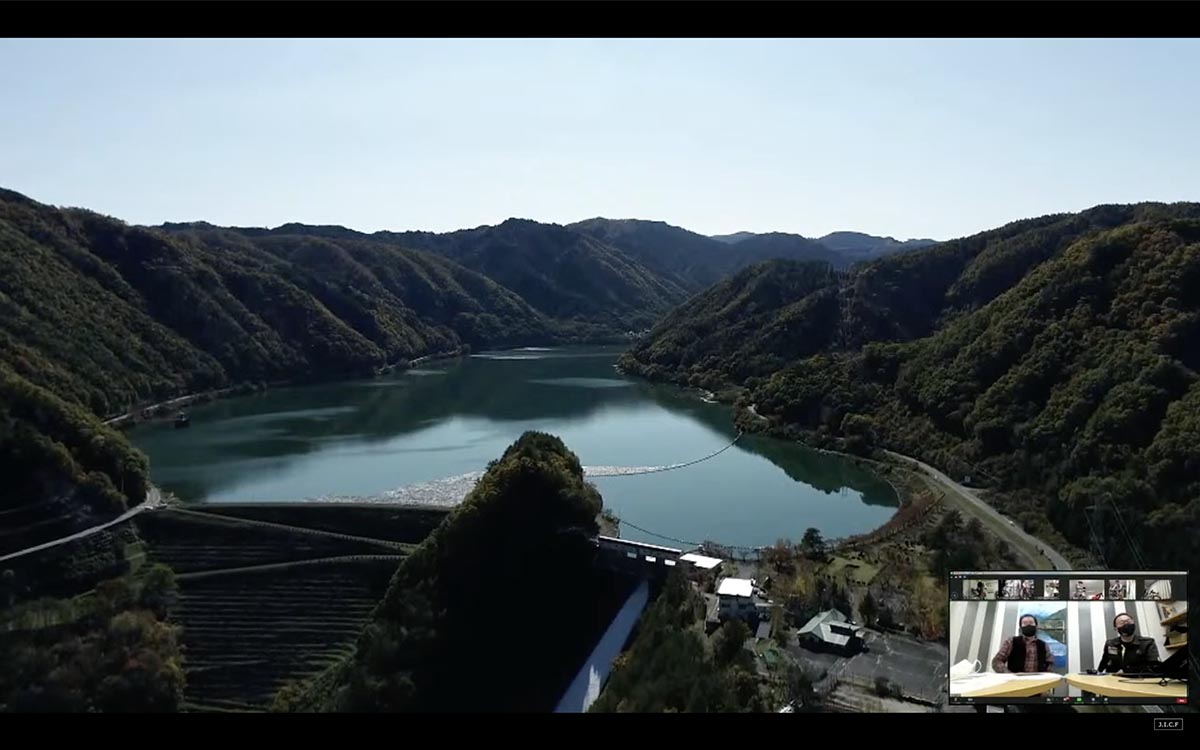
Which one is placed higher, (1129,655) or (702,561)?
(1129,655)

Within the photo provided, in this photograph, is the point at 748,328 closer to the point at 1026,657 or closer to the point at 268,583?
the point at 268,583

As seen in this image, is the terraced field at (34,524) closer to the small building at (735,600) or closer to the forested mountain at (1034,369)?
the small building at (735,600)

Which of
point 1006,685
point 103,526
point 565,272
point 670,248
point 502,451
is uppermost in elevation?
point 670,248

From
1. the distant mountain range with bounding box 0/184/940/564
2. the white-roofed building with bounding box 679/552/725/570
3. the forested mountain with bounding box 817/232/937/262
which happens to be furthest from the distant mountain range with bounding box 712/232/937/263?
the white-roofed building with bounding box 679/552/725/570

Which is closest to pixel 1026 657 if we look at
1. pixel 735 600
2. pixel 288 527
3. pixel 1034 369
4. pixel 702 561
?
pixel 735 600

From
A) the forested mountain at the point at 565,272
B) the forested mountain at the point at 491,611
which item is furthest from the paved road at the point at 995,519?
the forested mountain at the point at 565,272

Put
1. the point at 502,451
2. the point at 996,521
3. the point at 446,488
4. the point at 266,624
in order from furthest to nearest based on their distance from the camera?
the point at 502,451 → the point at 446,488 → the point at 996,521 → the point at 266,624

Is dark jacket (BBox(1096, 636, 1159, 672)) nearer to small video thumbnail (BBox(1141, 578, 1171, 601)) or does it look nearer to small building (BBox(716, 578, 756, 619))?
small video thumbnail (BBox(1141, 578, 1171, 601))

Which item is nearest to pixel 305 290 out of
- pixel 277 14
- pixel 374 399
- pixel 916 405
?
pixel 374 399
